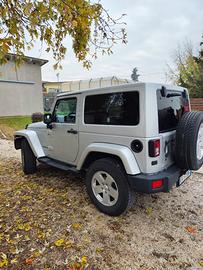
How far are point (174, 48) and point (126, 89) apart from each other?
23.0m

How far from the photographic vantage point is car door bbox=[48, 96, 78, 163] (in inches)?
135

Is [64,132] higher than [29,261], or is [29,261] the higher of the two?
[64,132]

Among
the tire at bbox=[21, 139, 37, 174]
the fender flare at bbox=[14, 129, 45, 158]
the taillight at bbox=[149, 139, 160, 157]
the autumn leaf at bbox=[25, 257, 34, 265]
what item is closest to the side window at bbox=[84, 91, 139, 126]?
the taillight at bbox=[149, 139, 160, 157]

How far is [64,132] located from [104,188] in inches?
50.8

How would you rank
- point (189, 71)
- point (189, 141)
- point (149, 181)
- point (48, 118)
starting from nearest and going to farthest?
1. point (149, 181)
2. point (189, 141)
3. point (48, 118)
4. point (189, 71)

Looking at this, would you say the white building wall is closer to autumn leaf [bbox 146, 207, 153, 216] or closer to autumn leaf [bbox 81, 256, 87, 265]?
autumn leaf [bbox 146, 207, 153, 216]

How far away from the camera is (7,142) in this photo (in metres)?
8.30

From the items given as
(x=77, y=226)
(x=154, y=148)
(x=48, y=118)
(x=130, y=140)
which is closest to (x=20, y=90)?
(x=48, y=118)

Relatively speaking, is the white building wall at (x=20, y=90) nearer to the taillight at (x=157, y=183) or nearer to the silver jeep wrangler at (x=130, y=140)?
the silver jeep wrangler at (x=130, y=140)

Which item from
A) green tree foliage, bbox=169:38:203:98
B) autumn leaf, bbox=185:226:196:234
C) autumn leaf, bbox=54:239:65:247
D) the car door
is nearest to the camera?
autumn leaf, bbox=54:239:65:247

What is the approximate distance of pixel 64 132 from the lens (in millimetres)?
3615

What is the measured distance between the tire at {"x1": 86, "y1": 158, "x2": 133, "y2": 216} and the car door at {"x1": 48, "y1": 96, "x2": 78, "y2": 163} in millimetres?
644

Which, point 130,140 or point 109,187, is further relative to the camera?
point 109,187

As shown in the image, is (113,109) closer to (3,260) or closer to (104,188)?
(104,188)
